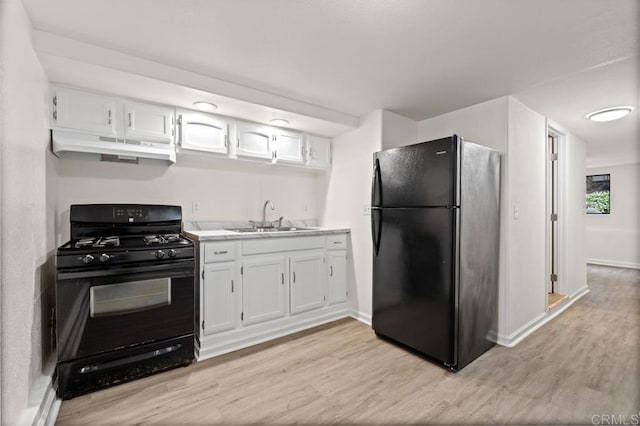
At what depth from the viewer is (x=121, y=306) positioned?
1963 mm

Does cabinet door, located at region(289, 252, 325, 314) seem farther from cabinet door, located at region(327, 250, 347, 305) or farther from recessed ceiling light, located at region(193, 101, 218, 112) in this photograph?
recessed ceiling light, located at region(193, 101, 218, 112)

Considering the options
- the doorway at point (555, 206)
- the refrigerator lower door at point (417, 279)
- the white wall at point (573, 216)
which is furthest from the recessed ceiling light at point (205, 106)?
the white wall at point (573, 216)

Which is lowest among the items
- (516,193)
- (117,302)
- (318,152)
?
(117,302)

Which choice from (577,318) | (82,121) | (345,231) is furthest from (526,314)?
(82,121)

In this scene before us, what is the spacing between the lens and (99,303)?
74.5 inches

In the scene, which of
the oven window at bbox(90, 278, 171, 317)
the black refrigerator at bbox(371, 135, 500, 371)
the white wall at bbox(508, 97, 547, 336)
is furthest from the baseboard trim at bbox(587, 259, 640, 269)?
the oven window at bbox(90, 278, 171, 317)

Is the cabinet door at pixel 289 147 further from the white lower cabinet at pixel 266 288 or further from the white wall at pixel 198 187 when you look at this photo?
the white lower cabinet at pixel 266 288

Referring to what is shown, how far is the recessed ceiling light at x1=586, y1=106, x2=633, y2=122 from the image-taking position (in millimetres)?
2891

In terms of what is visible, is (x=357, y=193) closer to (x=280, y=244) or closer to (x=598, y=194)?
(x=280, y=244)

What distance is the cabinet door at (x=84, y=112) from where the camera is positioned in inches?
81.7

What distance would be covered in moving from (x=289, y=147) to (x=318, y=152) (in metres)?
0.40

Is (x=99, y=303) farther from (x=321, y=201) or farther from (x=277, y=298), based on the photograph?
(x=321, y=201)

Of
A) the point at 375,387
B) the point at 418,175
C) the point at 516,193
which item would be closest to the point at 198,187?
the point at 418,175

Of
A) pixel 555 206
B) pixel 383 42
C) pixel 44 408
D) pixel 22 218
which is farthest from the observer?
pixel 555 206
